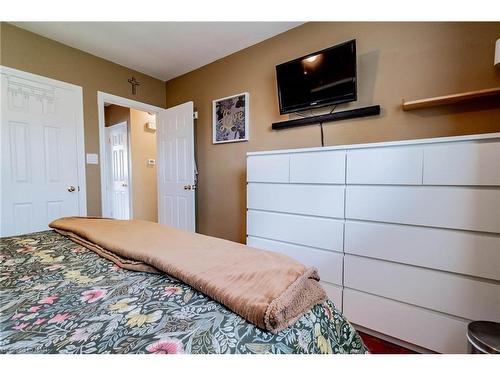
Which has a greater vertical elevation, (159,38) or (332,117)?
(159,38)

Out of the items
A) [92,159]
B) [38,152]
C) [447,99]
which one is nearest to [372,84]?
[447,99]

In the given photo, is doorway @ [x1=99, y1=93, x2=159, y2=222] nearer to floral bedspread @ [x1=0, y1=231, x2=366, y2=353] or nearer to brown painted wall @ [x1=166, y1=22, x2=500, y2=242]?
brown painted wall @ [x1=166, y1=22, x2=500, y2=242]

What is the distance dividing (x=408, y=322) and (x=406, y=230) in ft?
1.82

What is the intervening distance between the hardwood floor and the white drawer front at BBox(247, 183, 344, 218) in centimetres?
83

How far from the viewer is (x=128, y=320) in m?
0.55

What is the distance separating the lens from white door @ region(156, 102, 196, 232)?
9.56 feet

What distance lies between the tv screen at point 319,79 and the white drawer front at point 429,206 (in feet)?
2.75

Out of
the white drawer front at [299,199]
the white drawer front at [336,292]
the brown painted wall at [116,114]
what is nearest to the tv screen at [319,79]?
the white drawer front at [299,199]

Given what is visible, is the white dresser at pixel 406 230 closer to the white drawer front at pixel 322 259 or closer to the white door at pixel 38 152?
the white drawer front at pixel 322 259

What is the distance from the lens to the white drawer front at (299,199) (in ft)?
5.22

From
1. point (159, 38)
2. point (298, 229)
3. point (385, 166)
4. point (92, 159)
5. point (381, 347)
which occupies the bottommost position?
point (381, 347)

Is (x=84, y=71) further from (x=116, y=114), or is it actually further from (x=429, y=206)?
(x=429, y=206)
